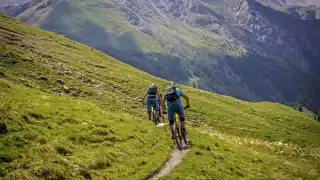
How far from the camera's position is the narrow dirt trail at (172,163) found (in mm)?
17052

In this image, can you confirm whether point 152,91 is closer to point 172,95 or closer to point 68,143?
point 172,95

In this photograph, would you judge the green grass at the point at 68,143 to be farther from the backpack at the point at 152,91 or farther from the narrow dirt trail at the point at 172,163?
the backpack at the point at 152,91

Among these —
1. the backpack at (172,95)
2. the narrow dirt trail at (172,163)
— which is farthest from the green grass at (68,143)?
the backpack at (172,95)

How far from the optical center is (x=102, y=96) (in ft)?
144

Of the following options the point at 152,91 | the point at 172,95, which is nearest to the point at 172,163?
the point at 172,95

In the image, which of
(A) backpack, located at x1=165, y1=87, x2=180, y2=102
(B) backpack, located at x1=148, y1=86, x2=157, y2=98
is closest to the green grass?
(A) backpack, located at x1=165, y1=87, x2=180, y2=102

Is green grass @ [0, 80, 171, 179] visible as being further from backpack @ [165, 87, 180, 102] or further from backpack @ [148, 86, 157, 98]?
backpack @ [148, 86, 157, 98]

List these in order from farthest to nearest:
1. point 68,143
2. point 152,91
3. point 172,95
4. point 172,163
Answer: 1. point 152,91
2. point 172,95
3. point 172,163
4. point 68,143

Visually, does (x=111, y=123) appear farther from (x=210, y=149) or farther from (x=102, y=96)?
(x=102, y=96)

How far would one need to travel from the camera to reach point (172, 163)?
1941 centimetres

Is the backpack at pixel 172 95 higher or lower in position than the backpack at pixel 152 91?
higher

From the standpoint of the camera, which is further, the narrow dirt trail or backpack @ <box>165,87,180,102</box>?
backpack @ <box>165,87,180,102</box>

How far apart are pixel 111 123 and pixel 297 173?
15.1 metres

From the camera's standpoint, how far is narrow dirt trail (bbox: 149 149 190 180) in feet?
55.9
